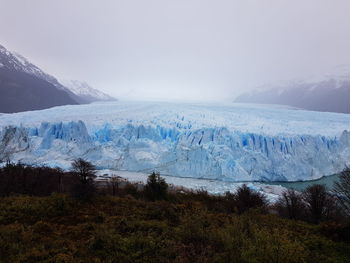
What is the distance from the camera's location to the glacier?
2092cm

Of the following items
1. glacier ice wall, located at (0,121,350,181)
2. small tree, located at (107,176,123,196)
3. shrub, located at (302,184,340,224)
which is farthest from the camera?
glacier ice wall, located at (0,121,350,181)

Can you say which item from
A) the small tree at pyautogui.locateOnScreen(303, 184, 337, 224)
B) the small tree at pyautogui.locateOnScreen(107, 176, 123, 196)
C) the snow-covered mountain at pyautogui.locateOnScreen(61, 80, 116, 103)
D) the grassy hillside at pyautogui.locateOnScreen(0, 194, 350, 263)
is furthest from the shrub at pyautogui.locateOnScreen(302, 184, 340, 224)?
the snow-covered mountain at pyautogui.locateOnScreen(61, 80, 116, 103)

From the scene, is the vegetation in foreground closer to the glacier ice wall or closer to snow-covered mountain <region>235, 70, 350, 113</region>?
the glacier ice wall

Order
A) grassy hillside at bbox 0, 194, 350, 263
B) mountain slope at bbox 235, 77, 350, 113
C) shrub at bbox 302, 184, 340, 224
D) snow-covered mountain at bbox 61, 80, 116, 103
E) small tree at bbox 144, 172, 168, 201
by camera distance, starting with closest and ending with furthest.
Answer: grassy hillside at bbox 0, 194, 350, 263, shrub at bbox 302, 184, 340, 224, small tree at bbox 144, 172, 168, 201, mountain slope at bbox 235, 77, 350, 113, snow-covered mountain at bbox 61, 80, 116, 103

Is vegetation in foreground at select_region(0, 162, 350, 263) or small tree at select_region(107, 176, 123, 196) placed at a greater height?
vegetation in foreground at select_region(0, 162, 350, 263)

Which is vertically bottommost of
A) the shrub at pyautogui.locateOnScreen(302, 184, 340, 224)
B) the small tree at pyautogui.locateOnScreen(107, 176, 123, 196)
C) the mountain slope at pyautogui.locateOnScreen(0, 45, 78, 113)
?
the small tree at pyautogui.locateOnScreen(107, 176, 123, 196)

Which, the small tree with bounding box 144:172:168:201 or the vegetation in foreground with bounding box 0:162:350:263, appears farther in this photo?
the small tree with bounding box 144:172:168:201

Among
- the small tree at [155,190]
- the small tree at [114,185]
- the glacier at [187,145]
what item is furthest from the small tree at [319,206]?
the glacier at [187,145]

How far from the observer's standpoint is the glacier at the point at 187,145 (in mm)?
20922

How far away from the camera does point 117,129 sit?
2369 centimetres

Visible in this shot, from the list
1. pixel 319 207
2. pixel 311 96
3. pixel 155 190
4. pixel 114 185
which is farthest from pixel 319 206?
pixel 311 96

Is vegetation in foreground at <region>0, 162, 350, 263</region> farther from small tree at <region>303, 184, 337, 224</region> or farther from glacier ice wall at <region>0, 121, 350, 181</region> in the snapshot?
glacier ice wall at <region>0, 121, 350, 181</region>

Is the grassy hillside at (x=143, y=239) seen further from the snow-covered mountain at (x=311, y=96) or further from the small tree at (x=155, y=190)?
the snow-covered mountain at (x=311, y=96)

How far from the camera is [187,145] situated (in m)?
22.0
